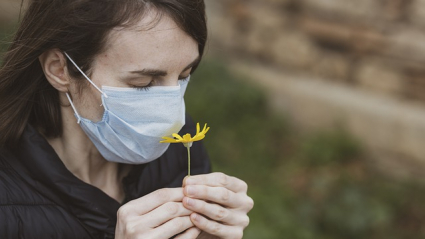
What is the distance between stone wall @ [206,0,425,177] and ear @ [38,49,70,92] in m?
3.50

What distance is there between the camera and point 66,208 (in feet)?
7.94

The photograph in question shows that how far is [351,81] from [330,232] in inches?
57.9

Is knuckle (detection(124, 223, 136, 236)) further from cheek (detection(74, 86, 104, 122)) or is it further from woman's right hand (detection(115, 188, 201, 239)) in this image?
cheek (detection(74, 86, 104, 122))

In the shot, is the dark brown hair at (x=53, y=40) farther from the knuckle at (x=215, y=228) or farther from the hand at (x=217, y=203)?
the knuckle at (x=215, y=228)

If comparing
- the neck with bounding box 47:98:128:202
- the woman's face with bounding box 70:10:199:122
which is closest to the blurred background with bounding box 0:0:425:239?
the neck with bounding box 47:98:128:202

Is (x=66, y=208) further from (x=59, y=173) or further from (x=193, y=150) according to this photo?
(x=193, y=150)

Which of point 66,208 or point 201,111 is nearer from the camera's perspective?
point 66,208

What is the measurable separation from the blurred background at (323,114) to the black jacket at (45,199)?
229 cm

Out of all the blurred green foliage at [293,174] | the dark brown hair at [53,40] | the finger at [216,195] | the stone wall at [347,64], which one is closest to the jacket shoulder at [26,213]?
the dark brown hair at [53,40]

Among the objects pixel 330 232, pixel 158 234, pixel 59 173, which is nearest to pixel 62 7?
pixel 59 173

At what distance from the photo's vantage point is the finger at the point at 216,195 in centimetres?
225

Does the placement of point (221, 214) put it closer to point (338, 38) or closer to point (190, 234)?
point (190, 234)

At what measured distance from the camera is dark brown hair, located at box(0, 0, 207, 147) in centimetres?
227

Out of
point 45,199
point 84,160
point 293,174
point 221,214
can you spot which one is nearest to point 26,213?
point 45,199
